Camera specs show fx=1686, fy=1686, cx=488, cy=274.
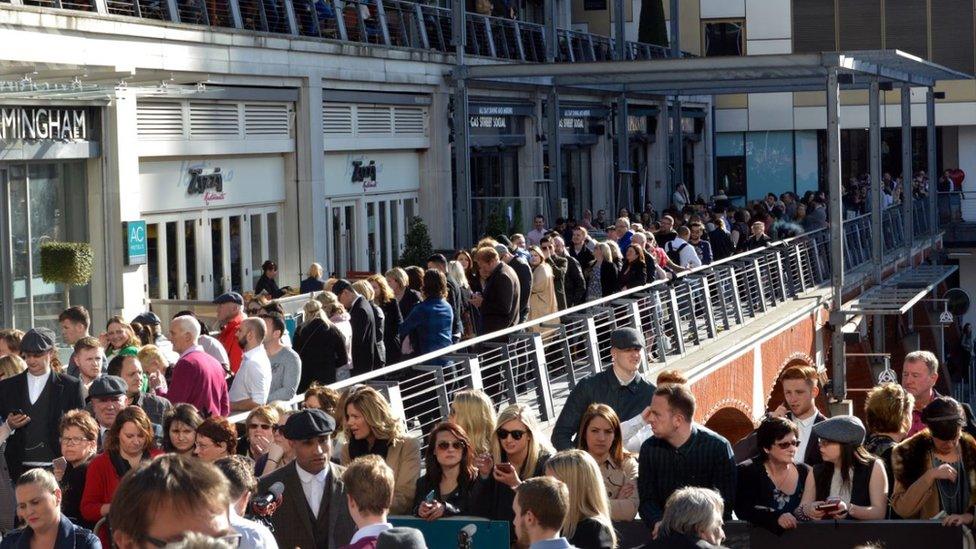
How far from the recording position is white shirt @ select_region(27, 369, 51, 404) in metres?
10.5

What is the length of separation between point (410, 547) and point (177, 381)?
5.39 m

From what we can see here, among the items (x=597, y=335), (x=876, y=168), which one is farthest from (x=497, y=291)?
(x=876, y=168)

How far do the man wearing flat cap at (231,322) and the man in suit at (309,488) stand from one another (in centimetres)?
579

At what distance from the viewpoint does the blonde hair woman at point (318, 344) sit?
13281 millimetres

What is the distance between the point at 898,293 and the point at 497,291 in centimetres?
1696

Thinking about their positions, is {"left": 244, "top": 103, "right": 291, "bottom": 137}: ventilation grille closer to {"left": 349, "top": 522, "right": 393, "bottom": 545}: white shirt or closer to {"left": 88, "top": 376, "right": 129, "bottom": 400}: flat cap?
{"left": 88, "top": 376, "right": 129, "bottom": 400}: flat cap

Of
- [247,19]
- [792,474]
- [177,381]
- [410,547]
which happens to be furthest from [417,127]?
[410,547]

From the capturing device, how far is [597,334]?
17.2 metres

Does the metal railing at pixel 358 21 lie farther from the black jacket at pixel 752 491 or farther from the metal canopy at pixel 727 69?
the black jacket at pixel 752 491

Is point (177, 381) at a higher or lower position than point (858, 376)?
higher

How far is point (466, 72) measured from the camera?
1183 inches

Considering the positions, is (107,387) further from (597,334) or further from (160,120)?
(160,120)

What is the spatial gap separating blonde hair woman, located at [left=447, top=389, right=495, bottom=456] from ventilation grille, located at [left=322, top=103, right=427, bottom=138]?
19.9 metres

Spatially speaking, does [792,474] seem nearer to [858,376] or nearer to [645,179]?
[858,376]
